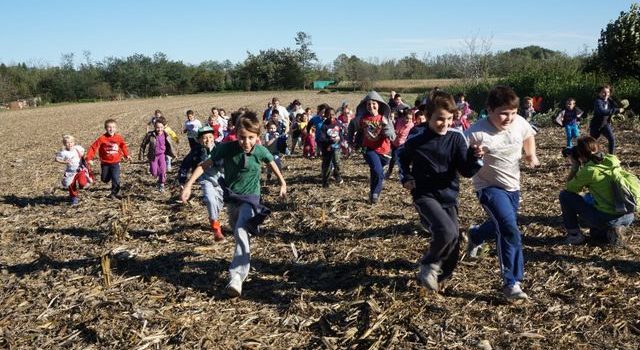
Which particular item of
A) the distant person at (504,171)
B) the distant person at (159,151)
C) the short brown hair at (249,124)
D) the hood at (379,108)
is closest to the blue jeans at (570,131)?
the hood at (379,108)

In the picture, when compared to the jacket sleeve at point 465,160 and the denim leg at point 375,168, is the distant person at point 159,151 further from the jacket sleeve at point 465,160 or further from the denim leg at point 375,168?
the jacket sleeve at point 465,160

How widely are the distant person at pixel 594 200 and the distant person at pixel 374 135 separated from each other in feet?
9.95

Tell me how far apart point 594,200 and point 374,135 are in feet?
11.4

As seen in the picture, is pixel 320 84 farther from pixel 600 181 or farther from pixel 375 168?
pixel 600 181

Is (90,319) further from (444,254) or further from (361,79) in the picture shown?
(361,79)

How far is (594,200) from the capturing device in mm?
6164

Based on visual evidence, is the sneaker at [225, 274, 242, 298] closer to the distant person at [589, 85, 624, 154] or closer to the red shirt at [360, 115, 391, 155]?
the red shirt at [360, 115, 391, 155]

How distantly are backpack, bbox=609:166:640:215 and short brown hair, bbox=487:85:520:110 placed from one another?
2062 millimetres

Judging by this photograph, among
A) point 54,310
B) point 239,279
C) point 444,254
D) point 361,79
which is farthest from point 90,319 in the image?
point 361,79

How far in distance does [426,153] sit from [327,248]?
2335mm

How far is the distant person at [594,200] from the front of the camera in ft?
19.5

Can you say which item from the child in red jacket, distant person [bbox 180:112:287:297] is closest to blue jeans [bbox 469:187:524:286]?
distant person [bbox 180:112:287:297]

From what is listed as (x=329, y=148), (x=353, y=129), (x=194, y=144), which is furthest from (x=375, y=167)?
(x=194, y=144)

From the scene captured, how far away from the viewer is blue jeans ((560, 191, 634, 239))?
5.99m
